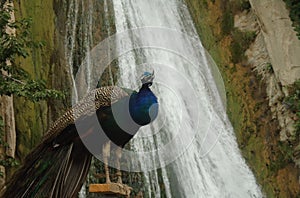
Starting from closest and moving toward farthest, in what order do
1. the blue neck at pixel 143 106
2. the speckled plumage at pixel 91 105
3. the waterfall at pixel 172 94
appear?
the blue neck at pixel 143 106 → the speckled plumage at pixel 91 105 → the waterfall at pixel 172 94

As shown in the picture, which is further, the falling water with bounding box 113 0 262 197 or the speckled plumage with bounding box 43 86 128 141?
the falling water with bounding box 113 0 262 197

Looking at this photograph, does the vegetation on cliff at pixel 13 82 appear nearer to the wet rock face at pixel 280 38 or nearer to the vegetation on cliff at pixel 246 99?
the vegetation on cliff at pixel 246 99

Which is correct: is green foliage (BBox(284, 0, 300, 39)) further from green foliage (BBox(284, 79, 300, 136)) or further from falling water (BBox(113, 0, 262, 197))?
falling water (BBox(113, 0, 262, 197))

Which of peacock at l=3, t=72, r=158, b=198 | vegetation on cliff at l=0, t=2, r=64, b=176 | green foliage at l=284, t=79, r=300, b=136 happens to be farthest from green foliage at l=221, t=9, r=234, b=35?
peacock at l=3, t=72, r=158, b=198

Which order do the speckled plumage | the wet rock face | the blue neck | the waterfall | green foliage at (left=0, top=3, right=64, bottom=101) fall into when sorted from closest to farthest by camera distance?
the blue neck
the speckled plumage
green foliage at (left=0, top=3, right=64, bottom=101)
the waterfall
the wet rock face

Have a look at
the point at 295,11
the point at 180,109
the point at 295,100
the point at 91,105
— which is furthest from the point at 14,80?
the point at 295,11

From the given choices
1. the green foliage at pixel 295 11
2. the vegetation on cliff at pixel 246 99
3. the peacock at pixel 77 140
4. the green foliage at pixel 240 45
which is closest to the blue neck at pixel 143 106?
the peacock at pixel 77 140

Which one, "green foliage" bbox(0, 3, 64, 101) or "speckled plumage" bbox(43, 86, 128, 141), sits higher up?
"green foliage" bbox(0, 3, 64, 101)

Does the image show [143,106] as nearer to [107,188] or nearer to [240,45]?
[107,188]
